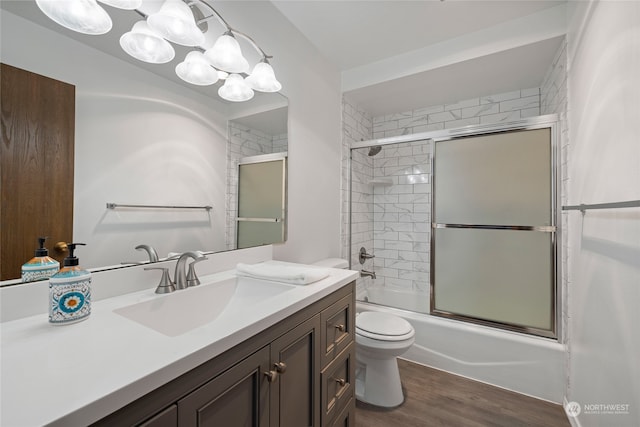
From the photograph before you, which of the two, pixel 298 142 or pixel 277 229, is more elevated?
pixel 298 142

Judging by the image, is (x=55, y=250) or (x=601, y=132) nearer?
(x=55, y=250)

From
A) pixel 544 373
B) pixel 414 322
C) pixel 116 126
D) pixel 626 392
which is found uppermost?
pixel 116 126

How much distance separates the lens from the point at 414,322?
2.17 m

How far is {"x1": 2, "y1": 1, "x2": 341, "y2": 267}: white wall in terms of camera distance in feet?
2.87

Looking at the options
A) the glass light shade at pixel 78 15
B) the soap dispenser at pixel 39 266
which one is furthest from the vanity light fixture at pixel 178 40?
the soap dispenser at pixel 39 266

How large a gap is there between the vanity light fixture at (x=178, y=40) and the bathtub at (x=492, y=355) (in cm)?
207

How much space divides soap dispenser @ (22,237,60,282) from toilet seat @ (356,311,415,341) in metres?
1.56

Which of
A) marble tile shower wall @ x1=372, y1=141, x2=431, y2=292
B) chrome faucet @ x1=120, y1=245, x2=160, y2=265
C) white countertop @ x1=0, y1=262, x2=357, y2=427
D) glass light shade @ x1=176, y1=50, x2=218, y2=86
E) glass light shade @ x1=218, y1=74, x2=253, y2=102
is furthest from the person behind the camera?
marble tile shower wall @ x1=372, y1=141, x2=431, y2=292

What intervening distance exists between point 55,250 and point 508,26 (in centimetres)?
285

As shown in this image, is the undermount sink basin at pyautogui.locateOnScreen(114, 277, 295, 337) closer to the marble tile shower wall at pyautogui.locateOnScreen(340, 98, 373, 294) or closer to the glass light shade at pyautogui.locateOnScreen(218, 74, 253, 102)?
the glass light shade at pyautogui.locateOnScreen(218, 74, 253, 102)

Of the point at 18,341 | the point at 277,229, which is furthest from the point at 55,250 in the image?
the point at 277,229

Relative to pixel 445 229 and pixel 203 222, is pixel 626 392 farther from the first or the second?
pixel 203 222

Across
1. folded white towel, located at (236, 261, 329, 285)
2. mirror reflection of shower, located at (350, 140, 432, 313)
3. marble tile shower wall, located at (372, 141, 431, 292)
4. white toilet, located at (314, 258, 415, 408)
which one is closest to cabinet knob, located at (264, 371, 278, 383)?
folded white towel, located at (236, 261, 329, 285)

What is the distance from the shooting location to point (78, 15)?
832 millimetres
